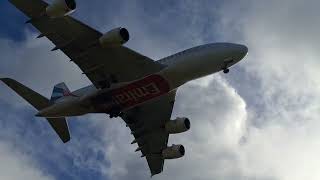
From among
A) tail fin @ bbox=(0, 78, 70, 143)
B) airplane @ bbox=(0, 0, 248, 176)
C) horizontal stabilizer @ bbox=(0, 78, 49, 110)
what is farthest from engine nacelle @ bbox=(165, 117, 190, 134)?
horizontal stabilizer @ bbox=(0, 78, 49, 110)

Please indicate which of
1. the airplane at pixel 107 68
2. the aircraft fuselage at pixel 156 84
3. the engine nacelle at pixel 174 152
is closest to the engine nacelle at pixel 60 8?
the airplane at pixel 107 68

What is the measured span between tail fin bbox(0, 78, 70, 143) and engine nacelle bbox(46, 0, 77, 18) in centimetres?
1190

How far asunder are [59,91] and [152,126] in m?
11.5

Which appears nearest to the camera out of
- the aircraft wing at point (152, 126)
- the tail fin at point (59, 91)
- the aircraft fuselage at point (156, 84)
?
the aircraft fuselage at point (156, 84)

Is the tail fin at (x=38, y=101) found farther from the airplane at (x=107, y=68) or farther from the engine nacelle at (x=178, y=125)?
the engine nacelle at (x=178, y=125)

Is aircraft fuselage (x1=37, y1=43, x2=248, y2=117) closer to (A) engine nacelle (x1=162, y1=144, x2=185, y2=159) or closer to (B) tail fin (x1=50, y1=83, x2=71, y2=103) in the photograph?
(B) tail fin (x1=50, y1=83, x2=71, y2=103)

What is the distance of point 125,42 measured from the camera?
61.2m

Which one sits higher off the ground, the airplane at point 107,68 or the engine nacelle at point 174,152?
the airplane at point 107,68

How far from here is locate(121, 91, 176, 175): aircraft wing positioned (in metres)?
72.7

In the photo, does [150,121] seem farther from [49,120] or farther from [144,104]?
[49,120]

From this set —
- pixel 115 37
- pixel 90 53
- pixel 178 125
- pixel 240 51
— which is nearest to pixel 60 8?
pixel 115 37

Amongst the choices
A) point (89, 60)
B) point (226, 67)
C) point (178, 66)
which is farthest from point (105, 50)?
point (226, 67)

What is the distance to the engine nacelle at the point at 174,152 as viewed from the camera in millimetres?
73812

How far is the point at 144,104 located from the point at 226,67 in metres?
11.4
